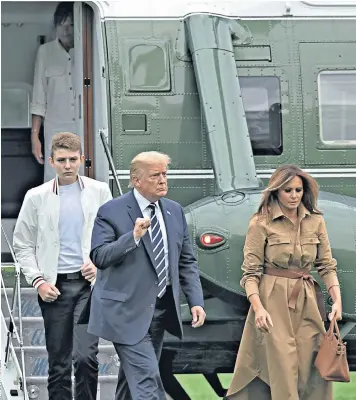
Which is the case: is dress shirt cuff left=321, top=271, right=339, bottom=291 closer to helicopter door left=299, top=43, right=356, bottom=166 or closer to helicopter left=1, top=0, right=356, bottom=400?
helicopter left=1, top=0, right=356, bottom=400

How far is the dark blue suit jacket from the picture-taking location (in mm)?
5445

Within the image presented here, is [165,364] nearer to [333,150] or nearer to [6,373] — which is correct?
[6,373]

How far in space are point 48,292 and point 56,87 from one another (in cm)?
290

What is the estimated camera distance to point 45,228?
6.18m

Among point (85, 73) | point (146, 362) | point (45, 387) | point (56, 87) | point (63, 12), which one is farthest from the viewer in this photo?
point (56, 87)

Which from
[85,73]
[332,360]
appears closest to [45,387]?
[332,360]

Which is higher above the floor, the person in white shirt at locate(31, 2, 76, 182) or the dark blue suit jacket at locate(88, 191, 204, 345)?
the person in white shirt at locate(31, 2, 76, 182)

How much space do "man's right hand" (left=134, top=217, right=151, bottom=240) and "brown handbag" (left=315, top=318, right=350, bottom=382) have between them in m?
1.38

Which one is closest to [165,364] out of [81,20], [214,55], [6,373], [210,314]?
[210,314]

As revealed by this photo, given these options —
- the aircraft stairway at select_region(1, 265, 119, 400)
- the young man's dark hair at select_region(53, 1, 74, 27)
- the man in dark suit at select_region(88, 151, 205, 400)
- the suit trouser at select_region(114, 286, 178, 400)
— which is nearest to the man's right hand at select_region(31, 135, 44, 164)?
the young man's dark hair at select_region(53, 1, 74, 27)

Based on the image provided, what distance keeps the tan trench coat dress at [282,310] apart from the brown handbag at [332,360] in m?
0.11

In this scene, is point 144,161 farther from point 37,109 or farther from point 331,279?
point 37,109

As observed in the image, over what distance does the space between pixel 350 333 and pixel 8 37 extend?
4394 mm

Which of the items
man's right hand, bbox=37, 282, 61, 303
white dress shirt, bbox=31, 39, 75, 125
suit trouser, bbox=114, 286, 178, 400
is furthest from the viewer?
white dress shirt, bbox=31, 39, 75, 125
